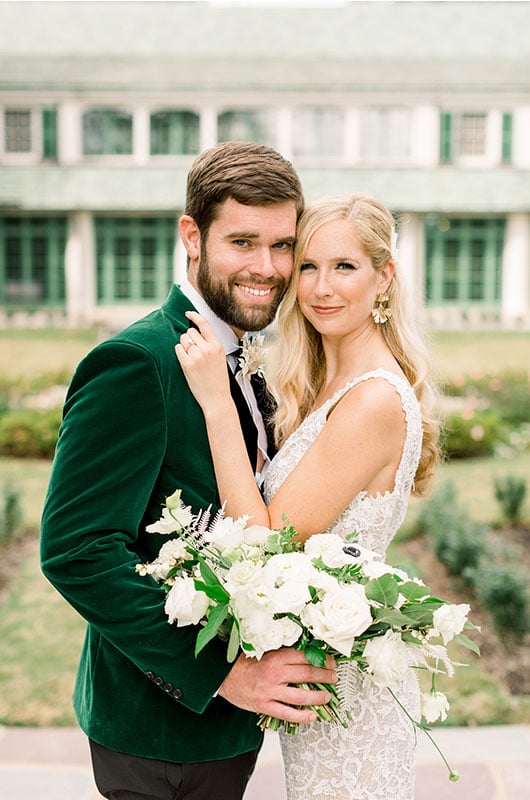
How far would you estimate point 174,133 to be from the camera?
12.1m

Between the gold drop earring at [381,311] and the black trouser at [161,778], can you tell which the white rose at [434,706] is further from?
the gold drop earring at [381,311]

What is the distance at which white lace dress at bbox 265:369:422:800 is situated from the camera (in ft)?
7.29

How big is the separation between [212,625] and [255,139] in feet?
34.6

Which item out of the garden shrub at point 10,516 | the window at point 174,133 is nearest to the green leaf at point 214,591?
the garden shrub at point 10,516

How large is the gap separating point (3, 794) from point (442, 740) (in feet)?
6.72

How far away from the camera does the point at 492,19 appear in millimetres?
11938

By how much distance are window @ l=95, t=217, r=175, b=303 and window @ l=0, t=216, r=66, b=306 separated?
604 millimetres

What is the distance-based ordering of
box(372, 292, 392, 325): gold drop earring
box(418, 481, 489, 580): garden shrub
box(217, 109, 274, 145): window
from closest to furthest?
box(372, 292, 392, 325): gold drop earring < box(418, 481, 489, 580): garden shrub < box(217, 109, 274, 145): window

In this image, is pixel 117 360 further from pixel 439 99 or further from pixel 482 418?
pixel 439 99

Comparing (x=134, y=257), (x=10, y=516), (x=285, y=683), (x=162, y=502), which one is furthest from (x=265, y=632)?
(x=134, y=257)

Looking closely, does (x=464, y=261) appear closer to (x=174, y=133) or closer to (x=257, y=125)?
(x=257, y=125)

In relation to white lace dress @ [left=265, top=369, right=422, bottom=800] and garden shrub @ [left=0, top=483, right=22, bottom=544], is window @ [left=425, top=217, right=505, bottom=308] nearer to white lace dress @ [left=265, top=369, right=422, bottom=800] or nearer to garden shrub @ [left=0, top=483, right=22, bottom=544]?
garden shrub @ [left=0, top=483, right=22, bottom=544]

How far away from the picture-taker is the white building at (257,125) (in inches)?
451

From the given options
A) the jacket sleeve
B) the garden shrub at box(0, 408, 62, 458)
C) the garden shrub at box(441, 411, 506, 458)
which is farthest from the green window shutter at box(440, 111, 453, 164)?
the jacket sleeve
